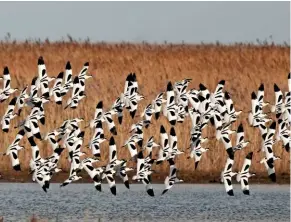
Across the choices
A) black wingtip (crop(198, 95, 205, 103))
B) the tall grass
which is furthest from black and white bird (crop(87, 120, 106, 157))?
the tall grass

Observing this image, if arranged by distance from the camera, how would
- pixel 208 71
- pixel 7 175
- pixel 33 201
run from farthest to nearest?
pixel 208 71, pixel 7 175, pixel 33 201

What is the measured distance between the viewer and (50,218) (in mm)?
12594

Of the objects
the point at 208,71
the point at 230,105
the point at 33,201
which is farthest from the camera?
the point at 208,71

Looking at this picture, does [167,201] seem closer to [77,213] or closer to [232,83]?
[77,213]

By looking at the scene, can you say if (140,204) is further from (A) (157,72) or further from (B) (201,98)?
(A) (157,72)

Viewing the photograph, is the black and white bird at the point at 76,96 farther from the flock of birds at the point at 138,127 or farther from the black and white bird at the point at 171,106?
the black and white bird at the point at 171,106

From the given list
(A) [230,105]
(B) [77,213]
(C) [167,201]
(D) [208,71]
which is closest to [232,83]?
(D) [208,71]

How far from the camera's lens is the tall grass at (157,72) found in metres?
17.2

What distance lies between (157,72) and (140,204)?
25.7 feet

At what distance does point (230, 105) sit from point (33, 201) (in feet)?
9.94

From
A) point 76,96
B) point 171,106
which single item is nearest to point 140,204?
point 171,106

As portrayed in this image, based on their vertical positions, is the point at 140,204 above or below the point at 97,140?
below

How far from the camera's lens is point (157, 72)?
21688mm

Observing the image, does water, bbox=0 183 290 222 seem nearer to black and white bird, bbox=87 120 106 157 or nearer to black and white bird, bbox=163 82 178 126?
black and white bird, bbox=87 120 106 157
